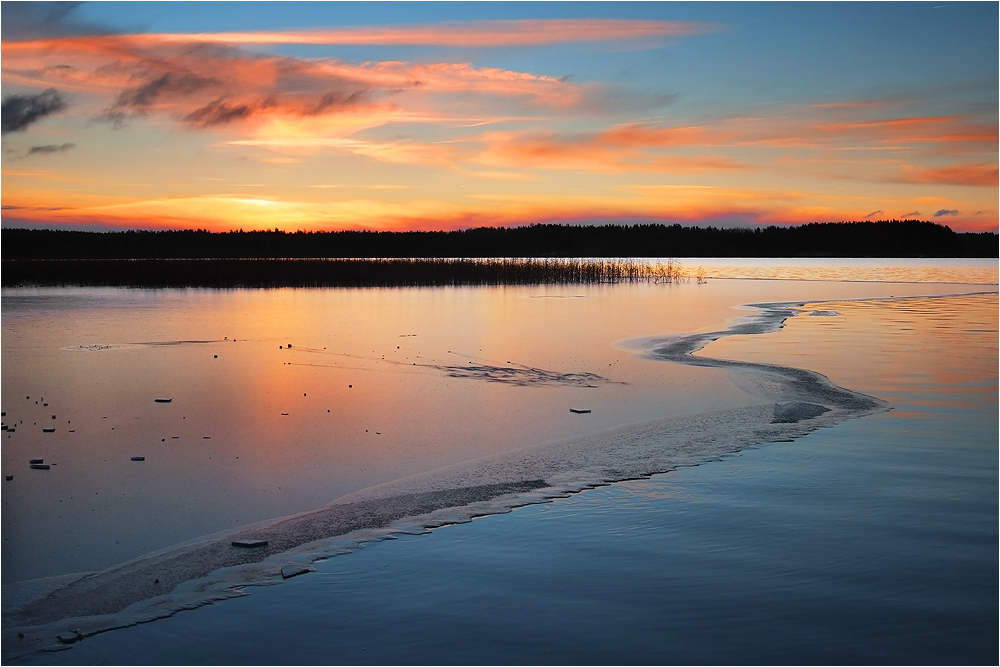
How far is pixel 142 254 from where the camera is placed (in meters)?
112

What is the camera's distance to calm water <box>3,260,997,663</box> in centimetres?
485

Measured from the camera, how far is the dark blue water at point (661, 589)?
4707mm

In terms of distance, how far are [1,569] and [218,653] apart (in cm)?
222

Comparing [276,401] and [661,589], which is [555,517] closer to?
[661,589]

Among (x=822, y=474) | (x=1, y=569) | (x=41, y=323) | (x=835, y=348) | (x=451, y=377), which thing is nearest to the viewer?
(x=1, y=569)

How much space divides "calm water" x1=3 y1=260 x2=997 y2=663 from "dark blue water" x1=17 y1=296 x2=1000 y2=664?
0.06 ft

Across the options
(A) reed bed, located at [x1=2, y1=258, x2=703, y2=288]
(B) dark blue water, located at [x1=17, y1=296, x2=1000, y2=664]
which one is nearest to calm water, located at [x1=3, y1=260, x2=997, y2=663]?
(B) dark blue water, located at [x1=17, y1=296, x2=1000, y2=664]

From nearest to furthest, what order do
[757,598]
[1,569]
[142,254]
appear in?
[757,598]
[1,569]
[142,254]

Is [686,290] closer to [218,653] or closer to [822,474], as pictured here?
[822,474]

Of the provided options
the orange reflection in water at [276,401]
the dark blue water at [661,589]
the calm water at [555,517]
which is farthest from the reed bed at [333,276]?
the dark blue water at [661,589]

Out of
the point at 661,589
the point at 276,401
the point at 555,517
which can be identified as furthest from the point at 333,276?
the point at 661,589

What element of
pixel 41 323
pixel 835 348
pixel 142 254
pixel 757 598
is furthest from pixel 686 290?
pixel 142 254

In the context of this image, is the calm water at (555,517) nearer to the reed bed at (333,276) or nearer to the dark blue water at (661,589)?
the dark blue water at (661,589)

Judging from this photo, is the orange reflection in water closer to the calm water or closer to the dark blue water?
the calm water
